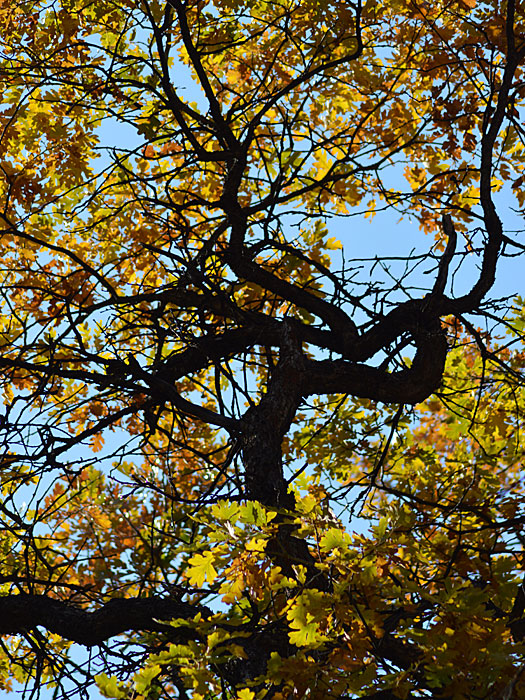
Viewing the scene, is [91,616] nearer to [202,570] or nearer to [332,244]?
[202,570]

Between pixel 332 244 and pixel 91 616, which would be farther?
pixel 332 244

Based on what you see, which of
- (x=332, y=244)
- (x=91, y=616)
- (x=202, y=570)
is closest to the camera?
(x=202, y=570)

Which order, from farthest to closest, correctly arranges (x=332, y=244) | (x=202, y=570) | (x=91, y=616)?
(x=332, y=244) → (x=91, y=616) → (x=202, y=570)

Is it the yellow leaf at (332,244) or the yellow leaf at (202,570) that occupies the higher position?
the yellow leaf at (332,244)

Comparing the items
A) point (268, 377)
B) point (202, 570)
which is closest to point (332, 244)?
point (268, 377)

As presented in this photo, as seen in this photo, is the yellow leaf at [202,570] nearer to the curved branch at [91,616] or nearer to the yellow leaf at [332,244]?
the curved branch at [91,616]

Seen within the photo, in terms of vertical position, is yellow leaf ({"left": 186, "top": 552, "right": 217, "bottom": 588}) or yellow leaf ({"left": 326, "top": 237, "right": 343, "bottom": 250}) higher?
yellow leaf ({"left": 326, "top": 237, "right": 343, "bottom": 250})

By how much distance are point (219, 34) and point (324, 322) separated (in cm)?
207

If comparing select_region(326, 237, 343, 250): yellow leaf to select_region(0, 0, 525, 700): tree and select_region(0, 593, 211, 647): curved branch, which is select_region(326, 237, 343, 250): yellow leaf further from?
select_region(0, 593, 211, 647): curved branch

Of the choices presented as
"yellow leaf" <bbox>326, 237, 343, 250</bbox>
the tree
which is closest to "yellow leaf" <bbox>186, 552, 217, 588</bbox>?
the tree

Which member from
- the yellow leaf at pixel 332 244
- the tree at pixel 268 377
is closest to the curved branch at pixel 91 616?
the tree at pixel 268 377

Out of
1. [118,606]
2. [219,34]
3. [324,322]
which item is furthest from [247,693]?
[219,34]

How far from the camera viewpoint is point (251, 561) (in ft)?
7.70

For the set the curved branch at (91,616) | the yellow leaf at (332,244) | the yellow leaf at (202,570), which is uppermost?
the yellow leaf at (332,244)
